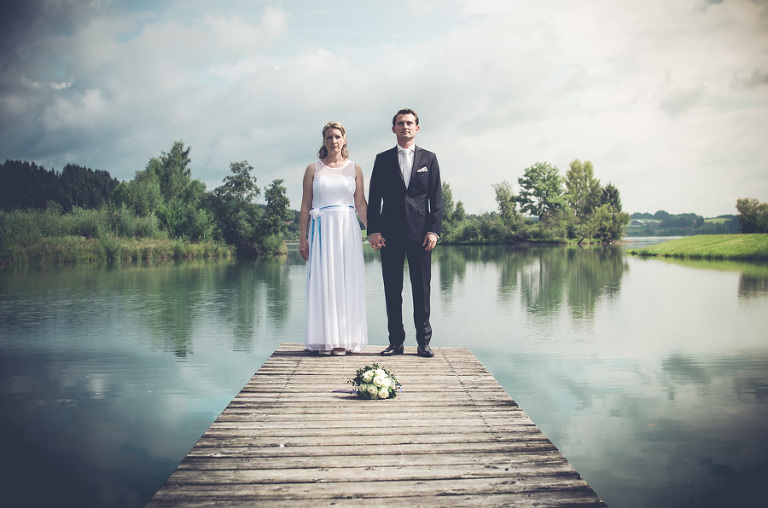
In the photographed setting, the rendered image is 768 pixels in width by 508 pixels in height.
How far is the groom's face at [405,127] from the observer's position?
5754mm

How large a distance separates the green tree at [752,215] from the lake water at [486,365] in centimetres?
3034

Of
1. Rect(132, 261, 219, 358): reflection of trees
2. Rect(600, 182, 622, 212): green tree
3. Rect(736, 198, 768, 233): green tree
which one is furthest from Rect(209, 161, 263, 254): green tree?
Rect(600, 182, 622, 212): green tree

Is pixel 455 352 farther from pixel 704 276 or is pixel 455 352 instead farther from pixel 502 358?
pixel 704 276

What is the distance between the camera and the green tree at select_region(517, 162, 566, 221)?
73.3m

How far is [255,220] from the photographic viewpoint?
46.4 m

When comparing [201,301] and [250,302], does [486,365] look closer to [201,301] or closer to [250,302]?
[250,302]

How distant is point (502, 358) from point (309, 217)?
458 centimetres

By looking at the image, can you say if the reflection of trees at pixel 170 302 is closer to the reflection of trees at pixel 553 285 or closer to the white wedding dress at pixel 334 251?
the white wedding dress at pixel 334 251

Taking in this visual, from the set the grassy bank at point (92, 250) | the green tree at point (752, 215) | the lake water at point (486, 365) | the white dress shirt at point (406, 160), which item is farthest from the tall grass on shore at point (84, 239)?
the green tree at point (752, 215)

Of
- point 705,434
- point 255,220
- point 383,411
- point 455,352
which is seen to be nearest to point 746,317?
point 705,434

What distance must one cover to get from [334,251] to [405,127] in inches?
59.3

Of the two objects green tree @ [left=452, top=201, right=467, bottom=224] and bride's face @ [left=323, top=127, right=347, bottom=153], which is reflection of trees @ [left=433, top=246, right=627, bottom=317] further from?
green tree @ [left=452, top=201, right=467, bottom=224]

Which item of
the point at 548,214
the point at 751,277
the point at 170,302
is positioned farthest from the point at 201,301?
the point at 548,214

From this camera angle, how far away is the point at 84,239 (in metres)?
33.3
